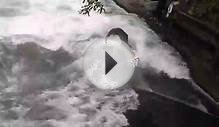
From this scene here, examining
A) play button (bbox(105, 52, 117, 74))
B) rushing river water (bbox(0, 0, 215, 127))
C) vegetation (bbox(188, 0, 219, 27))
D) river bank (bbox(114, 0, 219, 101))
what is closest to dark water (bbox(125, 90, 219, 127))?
rushing river water (bbox(0, 0, 215, 127))

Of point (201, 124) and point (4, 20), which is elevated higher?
point (4, 20)

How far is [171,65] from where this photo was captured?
30.1 feet

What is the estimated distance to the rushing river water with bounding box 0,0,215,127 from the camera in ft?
24.3

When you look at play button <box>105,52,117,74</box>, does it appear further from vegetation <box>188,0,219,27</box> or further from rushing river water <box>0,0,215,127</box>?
vegetation <box>188,0,219,27</box>

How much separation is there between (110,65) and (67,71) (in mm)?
981

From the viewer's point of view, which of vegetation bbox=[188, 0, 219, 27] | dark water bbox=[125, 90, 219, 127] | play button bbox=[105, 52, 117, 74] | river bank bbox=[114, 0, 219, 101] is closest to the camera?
dark water bbox=[125, 90, 219, 127]

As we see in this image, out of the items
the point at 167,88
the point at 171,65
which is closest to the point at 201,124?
the point at 167,88

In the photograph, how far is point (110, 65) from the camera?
332 inches

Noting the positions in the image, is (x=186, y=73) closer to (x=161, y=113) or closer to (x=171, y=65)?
(x=171, y=65)

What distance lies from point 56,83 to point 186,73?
286 centimetres

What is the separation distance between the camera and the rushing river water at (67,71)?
24.3 feet

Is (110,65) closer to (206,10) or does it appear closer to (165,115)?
(165,115)

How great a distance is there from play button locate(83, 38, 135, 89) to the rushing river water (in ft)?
0.54

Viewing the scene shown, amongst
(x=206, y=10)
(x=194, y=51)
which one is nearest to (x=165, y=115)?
(x=194, y=51)
